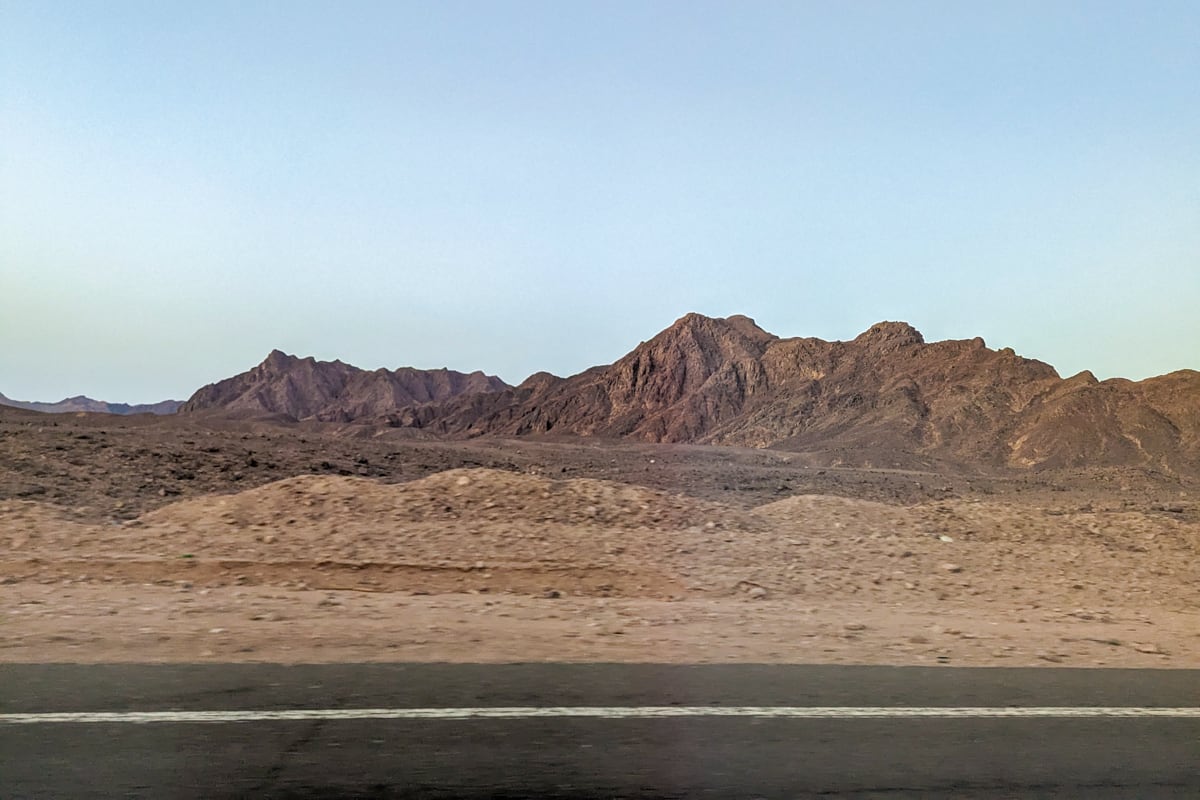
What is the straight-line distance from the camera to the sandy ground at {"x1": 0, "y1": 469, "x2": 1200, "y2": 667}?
8047 millimetres

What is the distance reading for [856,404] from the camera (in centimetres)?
11400

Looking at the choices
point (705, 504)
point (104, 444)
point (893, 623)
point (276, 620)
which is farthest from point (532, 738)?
point (104, 444)

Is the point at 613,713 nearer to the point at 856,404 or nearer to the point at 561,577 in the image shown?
the point at 561,577

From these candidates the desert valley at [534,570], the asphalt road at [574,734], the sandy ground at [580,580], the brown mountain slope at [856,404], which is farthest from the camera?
the brown mountain slope at [856,404]

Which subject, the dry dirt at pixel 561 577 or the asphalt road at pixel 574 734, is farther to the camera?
the dry dirt at pixel 561 577

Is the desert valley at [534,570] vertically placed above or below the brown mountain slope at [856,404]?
below

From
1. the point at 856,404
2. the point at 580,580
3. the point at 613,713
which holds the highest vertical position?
the point at 856,404

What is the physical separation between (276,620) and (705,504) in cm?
1183

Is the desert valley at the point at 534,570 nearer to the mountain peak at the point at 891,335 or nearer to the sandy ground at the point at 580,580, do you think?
the sandy ground at the point at 580,580

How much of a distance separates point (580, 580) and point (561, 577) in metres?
0.31

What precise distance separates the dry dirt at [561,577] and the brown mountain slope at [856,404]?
221ft

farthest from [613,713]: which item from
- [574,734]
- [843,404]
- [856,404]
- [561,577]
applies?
[843,404]

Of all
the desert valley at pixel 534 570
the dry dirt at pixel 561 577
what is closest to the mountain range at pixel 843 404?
the desert valley at pixel 534 570

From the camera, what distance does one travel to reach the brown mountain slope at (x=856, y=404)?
83438mm
